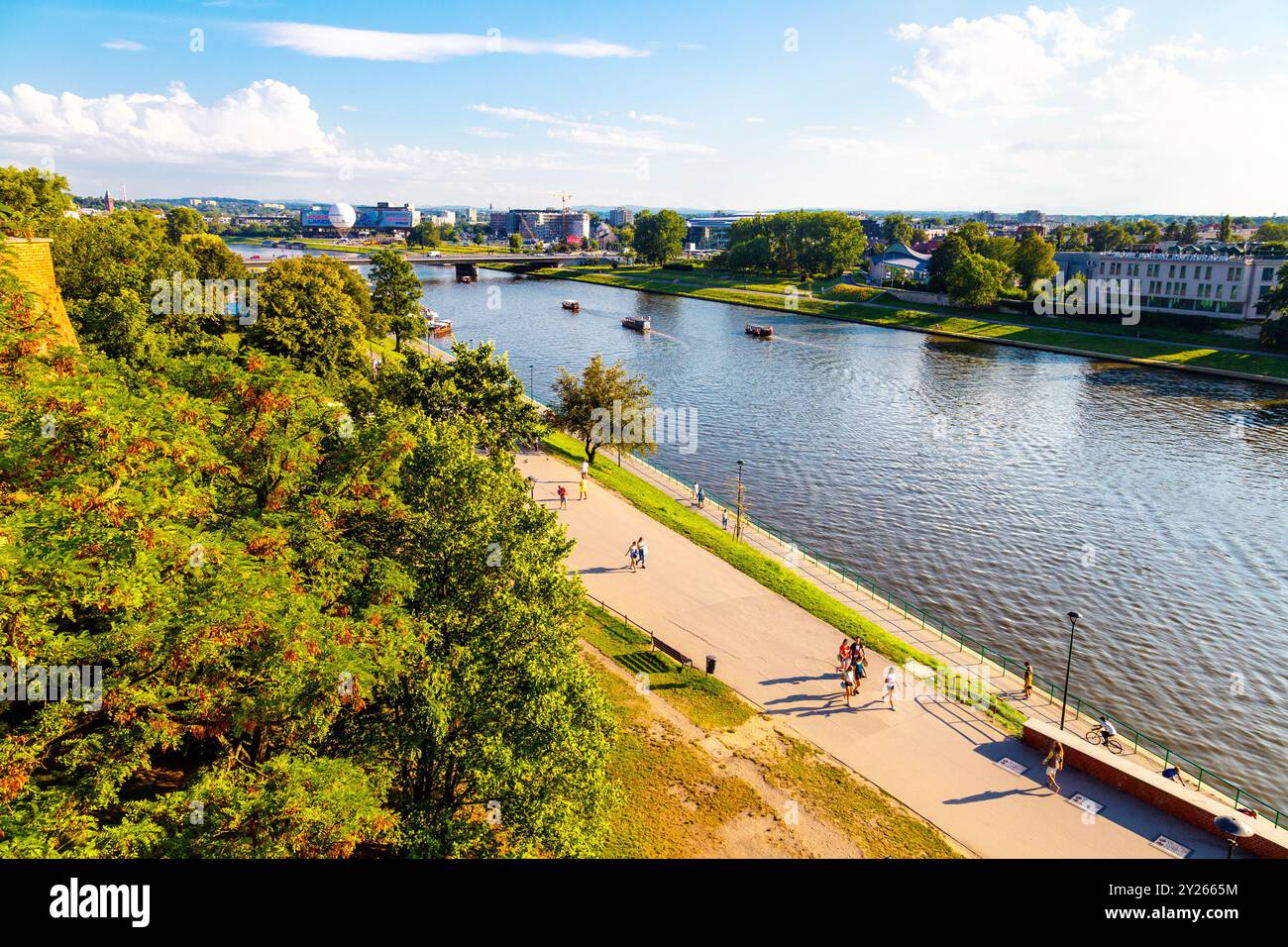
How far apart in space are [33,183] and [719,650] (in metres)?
81.9

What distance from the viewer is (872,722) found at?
23.4 meters

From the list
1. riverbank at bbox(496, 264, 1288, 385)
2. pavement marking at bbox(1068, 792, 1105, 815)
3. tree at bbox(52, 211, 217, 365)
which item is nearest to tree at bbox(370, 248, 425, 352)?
tree at bbox(52, 211, 217, 365)

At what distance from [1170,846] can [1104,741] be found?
5.19 m

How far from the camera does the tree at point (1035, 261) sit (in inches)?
4931

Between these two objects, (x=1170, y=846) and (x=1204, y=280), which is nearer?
(x=1170, y=846)

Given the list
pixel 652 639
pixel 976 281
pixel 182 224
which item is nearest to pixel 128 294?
pixel 652 639

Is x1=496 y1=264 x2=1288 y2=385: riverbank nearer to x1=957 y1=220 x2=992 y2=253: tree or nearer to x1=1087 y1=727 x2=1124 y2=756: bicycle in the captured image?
x1=957 y1=220 x2=992 y2=253: tree

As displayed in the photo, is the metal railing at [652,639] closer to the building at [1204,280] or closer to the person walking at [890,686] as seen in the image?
the person walking at [890,686]

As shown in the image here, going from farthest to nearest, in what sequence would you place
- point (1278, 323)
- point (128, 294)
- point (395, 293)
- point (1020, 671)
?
point (1278, 323), point (395, 293), point (128, 294), point (1020, 671)

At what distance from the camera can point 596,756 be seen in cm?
1529

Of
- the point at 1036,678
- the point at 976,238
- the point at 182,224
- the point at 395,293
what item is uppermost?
the point at 976,238

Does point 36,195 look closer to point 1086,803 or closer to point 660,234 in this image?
point 1086,803

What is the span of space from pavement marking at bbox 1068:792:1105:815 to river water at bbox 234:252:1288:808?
289 inches

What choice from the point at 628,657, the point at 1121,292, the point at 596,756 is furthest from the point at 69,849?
the point at 1121,292
